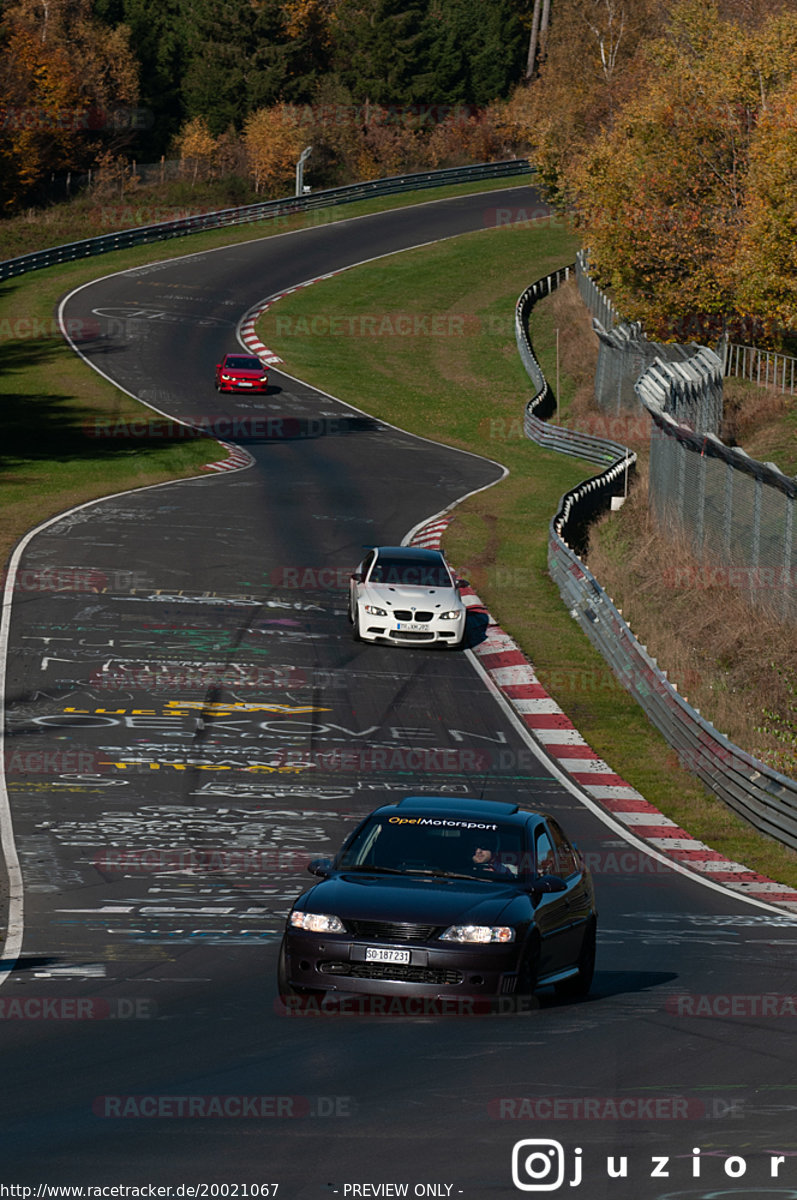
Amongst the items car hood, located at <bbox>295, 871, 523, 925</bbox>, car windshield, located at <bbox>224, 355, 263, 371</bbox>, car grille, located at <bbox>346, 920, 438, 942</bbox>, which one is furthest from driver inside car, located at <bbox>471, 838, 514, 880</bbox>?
car windshield, located at <bbox>224, 355, 263, 371</bbox>

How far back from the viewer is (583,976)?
11141 millimetres

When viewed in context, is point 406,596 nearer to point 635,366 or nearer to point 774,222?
point 774,222

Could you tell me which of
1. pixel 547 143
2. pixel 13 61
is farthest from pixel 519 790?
pixel 13 61

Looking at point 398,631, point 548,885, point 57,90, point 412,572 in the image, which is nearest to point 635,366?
point 412,572

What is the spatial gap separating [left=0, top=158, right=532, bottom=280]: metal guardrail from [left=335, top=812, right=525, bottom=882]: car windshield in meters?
64.6

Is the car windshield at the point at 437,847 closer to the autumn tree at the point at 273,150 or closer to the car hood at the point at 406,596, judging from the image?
the car hood at the point at 406,596

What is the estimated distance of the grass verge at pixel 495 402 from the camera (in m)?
22.9

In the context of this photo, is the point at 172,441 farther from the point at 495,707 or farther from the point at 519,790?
the point at 519,790

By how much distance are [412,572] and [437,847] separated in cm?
1771

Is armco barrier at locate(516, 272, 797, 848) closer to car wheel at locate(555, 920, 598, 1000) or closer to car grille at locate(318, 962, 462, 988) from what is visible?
car wheel at locate(555, 920, 598, 1000)

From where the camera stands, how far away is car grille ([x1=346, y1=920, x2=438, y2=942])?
32.7 feet

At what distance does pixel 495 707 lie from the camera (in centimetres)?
2453

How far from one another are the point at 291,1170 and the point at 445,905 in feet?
10.9

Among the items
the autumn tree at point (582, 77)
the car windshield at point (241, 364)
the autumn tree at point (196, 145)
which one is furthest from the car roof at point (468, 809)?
the autumn tree at point (196, 145)
